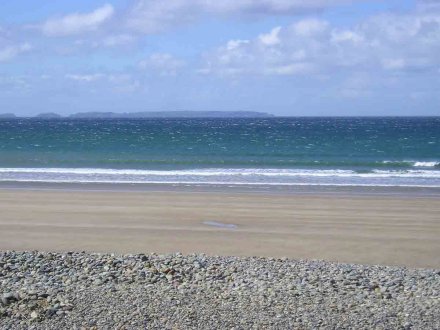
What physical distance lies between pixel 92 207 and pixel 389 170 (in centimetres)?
1913

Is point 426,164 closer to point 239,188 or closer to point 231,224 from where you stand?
point 239,188

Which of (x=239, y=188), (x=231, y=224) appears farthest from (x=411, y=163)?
(x=231, y=224)

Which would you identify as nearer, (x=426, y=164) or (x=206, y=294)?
(x=206, y=294)

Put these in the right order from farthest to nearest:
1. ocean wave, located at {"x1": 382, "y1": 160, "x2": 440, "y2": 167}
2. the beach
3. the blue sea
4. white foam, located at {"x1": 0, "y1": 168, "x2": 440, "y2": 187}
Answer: ocean wave, located at {"x1": 382, "y1": 160, "x2": 440, "y2": 167} < the blue sea < white foam, located at {"x1": 0, "y1": 168, "x2": 440, "y2": 187} < the beach

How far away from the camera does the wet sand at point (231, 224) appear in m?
13.1

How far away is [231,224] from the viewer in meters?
16.1

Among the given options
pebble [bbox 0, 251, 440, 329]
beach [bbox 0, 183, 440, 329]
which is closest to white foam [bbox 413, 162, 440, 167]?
beach [bbox 0, 183, 440, 329]

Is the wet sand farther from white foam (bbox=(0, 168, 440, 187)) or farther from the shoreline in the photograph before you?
white foam (bbox=(0, 168, 440, 187))

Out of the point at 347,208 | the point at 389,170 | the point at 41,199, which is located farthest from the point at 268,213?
the point at 389,170

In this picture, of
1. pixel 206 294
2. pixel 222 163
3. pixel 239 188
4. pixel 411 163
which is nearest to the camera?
pixel 206 294

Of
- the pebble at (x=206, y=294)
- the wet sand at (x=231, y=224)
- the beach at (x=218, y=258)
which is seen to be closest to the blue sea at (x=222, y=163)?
the beach at (x=218, y=258)

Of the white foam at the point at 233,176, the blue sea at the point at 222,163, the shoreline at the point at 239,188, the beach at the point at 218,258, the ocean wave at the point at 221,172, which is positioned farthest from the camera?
the ocean wave at the point at 221,172

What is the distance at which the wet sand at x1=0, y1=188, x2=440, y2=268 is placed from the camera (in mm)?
13109

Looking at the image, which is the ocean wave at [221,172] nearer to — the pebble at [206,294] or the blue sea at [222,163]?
the blue sea at [222,163]
